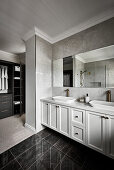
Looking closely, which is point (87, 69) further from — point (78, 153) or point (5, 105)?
point (5, 105)

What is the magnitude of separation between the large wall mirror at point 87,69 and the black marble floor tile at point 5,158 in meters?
1.73

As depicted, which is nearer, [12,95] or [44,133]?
[44,133]

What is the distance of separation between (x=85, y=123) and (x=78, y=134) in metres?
0.28

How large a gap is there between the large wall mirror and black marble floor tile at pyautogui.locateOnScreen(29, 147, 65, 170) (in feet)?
4.58

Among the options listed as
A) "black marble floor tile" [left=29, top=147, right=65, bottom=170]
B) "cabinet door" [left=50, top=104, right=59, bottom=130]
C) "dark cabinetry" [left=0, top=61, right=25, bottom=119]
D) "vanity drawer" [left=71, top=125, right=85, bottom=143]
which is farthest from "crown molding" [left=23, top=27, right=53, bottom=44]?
"black marble floor tile" [left=29, top=147, right=65, bottom=170]

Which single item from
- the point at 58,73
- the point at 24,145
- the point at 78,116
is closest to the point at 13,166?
the point at 24,145

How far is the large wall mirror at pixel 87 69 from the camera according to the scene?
1.59 meters

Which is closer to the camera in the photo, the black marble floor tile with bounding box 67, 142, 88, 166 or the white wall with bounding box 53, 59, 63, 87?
the black marble floor tile with bounding box 67, 142, 88, 166

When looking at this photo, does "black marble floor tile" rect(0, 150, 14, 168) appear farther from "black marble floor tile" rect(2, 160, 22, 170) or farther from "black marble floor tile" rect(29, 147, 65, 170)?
"black marble floor tile" rect(29, 147, 65, 170)

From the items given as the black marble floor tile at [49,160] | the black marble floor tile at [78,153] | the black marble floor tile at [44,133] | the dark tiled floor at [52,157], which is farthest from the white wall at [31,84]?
the black marble floor tile at [78,153]

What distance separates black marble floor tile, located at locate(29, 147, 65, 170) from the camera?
3.83ft

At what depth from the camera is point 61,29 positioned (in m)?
2.00

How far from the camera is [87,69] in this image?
1.83 m

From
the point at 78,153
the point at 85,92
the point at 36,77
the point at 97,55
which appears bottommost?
the point at 78,153
